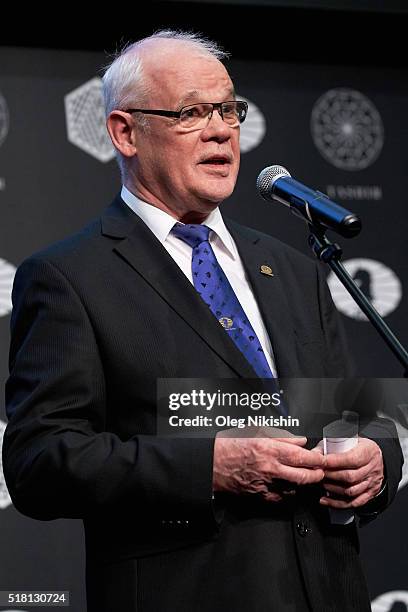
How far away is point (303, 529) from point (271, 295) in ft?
1.87

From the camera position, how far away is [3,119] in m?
3.47

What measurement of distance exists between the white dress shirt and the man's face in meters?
0.04

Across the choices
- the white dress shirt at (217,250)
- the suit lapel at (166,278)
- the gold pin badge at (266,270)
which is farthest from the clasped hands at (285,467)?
the gold pin badge at (266,270)

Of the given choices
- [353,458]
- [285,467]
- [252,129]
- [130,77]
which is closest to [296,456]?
[285,467]

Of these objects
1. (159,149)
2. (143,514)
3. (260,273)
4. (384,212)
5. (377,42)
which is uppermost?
(377,42)

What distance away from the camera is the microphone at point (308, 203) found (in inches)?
70.6

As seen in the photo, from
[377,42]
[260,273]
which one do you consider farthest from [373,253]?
[260,273]

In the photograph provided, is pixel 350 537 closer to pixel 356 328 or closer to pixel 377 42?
pixel 356 328

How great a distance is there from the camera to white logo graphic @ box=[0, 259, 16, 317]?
340 cm

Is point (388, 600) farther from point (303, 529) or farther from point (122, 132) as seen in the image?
point (122, 132)

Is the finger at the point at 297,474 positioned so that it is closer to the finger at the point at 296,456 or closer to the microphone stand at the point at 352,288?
the finger at the point at 296,456

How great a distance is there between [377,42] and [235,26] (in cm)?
57

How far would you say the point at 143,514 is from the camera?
1975mm

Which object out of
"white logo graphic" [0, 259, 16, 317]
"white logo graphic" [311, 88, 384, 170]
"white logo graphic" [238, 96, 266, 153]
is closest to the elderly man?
"white logo graphic" [0, 259, 16, 317]
